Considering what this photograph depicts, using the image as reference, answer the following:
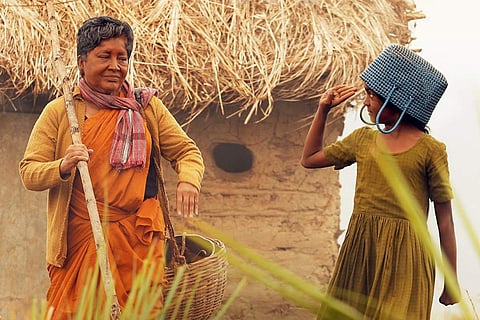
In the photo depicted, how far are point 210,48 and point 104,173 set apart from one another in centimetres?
215

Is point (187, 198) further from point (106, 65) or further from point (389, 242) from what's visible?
point (389, 242)

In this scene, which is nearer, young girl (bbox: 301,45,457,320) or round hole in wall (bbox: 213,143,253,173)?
young girl (bbox: 301,45,457,320)

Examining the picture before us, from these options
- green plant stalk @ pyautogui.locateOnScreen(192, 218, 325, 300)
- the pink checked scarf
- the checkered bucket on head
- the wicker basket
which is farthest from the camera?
the wicker basket

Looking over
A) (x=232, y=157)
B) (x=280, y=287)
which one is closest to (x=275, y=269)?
(x=280, y=287)

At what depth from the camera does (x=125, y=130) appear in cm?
298

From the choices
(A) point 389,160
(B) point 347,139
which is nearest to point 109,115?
(B) point 347,139

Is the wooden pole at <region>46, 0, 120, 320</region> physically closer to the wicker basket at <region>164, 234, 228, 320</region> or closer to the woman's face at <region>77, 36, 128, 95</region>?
the woman's face at <region>77, 36, 128, 95</region>

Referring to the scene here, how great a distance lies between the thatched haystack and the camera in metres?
4.86

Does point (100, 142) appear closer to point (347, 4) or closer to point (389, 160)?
point (389, 160)

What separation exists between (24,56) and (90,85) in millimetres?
2070

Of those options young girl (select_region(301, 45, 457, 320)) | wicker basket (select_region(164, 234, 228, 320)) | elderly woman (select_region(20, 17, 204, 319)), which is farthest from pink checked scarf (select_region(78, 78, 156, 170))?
young girl (select_region(301, 45, 457, 320))

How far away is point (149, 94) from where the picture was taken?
3137 mm

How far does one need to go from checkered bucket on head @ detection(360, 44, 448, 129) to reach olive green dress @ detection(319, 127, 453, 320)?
0.12 meters

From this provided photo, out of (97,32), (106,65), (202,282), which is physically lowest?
(202,282)
